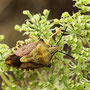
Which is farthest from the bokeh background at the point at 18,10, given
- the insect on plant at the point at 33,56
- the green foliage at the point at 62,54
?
the insect on plant at the point at 33,56

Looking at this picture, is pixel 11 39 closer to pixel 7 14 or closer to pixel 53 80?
pixel 7 14

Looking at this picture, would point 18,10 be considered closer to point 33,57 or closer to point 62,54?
point 33,57

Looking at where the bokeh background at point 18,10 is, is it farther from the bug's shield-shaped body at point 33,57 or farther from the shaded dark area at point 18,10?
the bug's shield-shaped body at point 33,57

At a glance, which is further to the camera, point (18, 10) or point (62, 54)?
point (18, 10)

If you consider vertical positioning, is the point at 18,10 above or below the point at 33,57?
above

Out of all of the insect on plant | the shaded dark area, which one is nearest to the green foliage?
the insect on plant

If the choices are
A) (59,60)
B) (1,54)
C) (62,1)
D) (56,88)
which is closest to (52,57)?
(59,60)

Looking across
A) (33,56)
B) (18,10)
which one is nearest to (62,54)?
(33,56)
